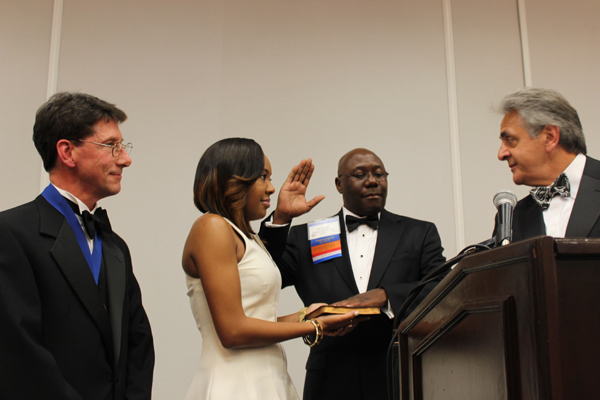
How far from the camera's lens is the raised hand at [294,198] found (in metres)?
2.47

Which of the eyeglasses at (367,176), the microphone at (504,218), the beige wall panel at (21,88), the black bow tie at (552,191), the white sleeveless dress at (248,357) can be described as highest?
the beige wall panel at (21,88)

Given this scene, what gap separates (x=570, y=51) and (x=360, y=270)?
9.04 ft

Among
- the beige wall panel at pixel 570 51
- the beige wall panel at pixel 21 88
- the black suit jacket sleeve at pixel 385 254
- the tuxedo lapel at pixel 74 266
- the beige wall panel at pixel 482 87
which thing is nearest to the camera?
the tuxedo lapel at pixel 74 266

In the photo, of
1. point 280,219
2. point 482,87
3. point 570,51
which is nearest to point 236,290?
point 280,219

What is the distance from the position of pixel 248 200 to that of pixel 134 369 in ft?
2.31

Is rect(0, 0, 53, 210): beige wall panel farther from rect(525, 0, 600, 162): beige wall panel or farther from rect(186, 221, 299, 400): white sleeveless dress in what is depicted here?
rect(525, 0, 600, 162): beige wall panel

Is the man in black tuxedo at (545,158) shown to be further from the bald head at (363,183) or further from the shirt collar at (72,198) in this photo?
the shirt collar at (72,198)

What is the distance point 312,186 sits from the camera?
376cm

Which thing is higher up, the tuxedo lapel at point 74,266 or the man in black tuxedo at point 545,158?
the man in black tuxedo at point 545,158

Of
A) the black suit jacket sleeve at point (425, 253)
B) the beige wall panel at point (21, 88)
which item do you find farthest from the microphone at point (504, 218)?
the beige wall panel at point (21, 88)

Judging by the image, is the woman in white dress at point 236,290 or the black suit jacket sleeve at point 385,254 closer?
the woman in white dress at point 236,290

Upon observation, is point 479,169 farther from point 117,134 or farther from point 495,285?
point 495,285

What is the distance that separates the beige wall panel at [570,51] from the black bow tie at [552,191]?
223 centimetres

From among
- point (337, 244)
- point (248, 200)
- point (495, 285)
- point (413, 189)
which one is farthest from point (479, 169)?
point (495, 285)
